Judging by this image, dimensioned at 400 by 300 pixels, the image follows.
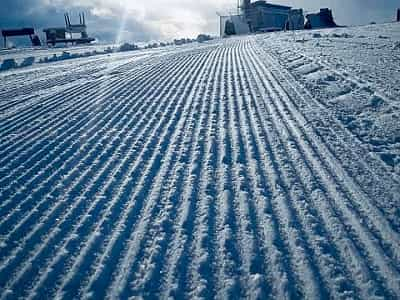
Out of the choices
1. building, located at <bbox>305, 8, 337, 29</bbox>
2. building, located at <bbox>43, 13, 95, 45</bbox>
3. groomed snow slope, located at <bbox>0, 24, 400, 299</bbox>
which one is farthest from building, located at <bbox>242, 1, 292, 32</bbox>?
groomed snow slope, located at <bbox>0, 24, 400, 299</bbox>

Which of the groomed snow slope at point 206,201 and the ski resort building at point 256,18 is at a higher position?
the ski resort building at point 256,18

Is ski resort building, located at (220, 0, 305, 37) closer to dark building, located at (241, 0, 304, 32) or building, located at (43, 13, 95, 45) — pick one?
dark building, located at (241, 0, 304, 32)

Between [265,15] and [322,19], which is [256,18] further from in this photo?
[322,19]

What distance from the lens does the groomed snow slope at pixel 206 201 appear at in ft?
→ 7.14

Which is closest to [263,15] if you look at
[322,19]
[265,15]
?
[265,15]

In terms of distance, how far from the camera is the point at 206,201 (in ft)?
9.75

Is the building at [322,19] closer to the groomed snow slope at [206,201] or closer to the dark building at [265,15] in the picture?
the dark building at [265,15]

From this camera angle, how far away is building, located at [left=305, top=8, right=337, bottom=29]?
49844mm

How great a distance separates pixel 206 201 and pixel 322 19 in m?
56.3

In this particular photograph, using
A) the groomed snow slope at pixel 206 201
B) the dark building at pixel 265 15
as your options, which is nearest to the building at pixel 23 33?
the dark building at pixel 265 15

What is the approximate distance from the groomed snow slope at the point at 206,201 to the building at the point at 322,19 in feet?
169

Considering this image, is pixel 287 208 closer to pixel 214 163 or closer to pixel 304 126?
pixel 214 163

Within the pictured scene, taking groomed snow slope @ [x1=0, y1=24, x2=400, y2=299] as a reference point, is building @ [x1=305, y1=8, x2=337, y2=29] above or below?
above

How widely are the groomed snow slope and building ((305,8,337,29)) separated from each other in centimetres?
5138
